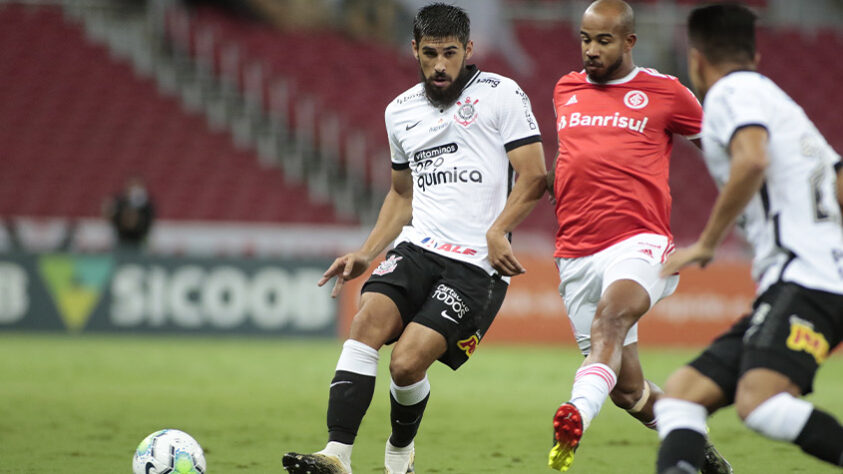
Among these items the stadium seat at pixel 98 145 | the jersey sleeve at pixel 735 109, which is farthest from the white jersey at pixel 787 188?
the stadium seat at pixel 98 145

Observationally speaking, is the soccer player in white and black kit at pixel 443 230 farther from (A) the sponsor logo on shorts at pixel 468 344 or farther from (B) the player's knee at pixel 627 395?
(B) the player's knee at pixel 627 395

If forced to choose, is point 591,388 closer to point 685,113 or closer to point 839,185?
point 839,185

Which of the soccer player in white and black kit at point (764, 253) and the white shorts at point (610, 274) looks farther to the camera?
the white shorts at point (610, 274)

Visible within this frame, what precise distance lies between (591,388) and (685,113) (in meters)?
1.68

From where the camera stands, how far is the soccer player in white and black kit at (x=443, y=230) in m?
5.76

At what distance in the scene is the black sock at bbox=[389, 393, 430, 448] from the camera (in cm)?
600

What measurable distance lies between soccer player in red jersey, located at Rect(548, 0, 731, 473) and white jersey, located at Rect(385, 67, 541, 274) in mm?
291

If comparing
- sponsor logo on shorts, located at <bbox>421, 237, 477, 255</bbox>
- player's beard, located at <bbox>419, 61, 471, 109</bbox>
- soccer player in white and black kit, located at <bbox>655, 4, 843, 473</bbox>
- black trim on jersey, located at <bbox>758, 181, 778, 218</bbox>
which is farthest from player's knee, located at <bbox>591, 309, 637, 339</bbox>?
player's beard, located at <bbox>419, 61, 471, 109</bbox>

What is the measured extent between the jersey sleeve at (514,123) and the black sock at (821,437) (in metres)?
2.30

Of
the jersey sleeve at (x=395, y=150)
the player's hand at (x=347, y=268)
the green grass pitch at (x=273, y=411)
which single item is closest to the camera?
the player's hand at (x=347, y=268)

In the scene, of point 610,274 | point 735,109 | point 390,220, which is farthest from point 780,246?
point 390,220

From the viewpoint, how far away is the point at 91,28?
24.4 m

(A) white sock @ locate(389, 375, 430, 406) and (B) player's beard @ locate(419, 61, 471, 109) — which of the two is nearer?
(A) white sock @ locate(389, 375, 430, 406)

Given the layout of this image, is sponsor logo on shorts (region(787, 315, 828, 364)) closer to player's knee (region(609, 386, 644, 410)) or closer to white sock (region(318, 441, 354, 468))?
player's knee (region(609, 386, 644, 410))
